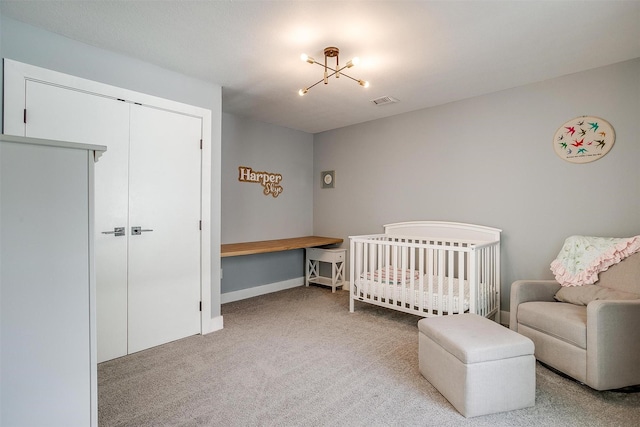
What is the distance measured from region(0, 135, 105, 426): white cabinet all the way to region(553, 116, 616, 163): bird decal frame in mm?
3453

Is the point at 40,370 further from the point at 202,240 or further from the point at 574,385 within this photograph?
the point at 574,385

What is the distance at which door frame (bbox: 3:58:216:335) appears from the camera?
2055 millimetres

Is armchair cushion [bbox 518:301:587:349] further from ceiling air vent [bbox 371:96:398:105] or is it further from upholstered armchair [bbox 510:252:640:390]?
ceiling air vent [bbox 371:96:398:105]

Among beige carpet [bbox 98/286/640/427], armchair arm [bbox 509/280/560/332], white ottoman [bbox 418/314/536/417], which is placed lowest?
beige carpet [bbox 98/286/640/427]

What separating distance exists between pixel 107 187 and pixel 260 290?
8.04 ft

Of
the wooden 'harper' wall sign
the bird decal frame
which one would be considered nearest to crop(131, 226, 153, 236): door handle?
the wooden 'harper' wall sign

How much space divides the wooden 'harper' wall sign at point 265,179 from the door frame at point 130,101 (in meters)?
1.21

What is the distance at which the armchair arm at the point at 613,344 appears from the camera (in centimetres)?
194

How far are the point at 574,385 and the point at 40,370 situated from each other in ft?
9.41

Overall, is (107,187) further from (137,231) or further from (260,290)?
(260,290)

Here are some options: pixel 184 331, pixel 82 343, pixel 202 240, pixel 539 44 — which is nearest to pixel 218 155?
pixel 202 240

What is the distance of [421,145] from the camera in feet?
12.6

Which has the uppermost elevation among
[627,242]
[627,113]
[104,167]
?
[627,113]

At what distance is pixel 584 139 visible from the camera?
2.75 metres
